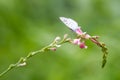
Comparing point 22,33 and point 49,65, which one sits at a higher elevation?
point 22,33

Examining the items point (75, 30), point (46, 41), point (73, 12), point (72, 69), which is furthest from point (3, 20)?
point (75, 30)

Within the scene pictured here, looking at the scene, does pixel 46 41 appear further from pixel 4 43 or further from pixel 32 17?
pixel 32 17

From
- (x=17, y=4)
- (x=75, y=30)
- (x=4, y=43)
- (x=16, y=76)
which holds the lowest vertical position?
(x=75, y=30)

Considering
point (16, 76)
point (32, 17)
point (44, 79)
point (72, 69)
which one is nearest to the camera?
point (72, 69)

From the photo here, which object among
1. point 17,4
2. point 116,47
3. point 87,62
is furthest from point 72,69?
point 17,4

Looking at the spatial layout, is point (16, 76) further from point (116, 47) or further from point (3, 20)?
point (116, 47)

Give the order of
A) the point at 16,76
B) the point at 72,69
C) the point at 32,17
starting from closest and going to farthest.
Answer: the point at 72,69, the point at 16,76, the point at 32,17

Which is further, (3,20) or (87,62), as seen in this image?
(3,20)
